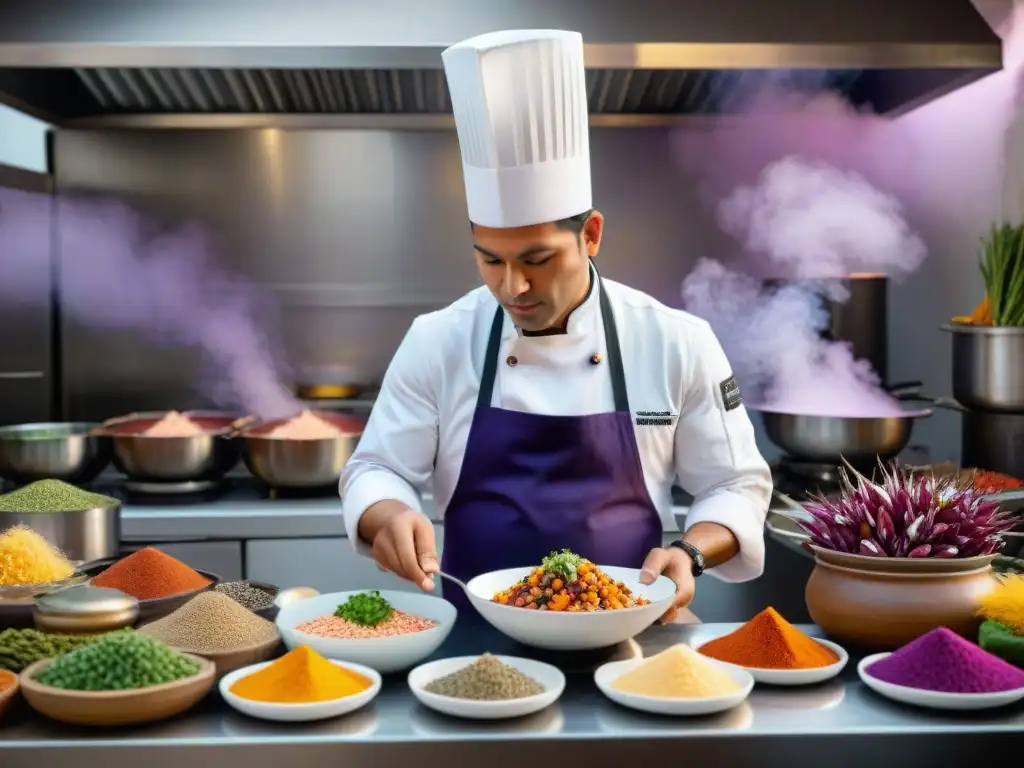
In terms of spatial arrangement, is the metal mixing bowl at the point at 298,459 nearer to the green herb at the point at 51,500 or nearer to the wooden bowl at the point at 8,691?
the green herb at the point at 51,500

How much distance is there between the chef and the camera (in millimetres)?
2023

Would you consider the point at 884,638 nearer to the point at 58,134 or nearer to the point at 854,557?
the point at 854,557

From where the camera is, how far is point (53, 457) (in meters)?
3.43

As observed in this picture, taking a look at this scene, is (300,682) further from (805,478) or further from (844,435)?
(805,478)

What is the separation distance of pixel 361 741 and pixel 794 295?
2.77 metres

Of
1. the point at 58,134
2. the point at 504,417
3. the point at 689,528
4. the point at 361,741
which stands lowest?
the point at 361,741

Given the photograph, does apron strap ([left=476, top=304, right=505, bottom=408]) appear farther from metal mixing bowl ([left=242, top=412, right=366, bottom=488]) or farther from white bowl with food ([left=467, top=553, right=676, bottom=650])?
metal mixing bowl ([left=242, top=412, right=366, bottom=488])

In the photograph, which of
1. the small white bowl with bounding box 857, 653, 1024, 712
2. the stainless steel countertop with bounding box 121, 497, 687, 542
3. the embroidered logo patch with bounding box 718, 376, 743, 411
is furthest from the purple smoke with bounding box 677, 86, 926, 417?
the small white bowl with bounding box 857, 653, 1024, 712

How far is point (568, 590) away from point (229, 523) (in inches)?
74.0

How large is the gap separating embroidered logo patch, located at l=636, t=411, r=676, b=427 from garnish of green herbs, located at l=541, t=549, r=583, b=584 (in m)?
0.64

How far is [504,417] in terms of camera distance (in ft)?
7.57

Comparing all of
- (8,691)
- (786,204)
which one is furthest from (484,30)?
(8,691)

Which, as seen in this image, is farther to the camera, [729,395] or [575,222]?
[729,395]

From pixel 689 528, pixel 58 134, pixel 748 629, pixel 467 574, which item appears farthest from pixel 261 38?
pixel 748 629
